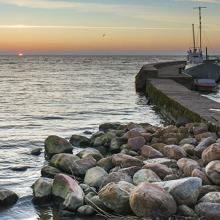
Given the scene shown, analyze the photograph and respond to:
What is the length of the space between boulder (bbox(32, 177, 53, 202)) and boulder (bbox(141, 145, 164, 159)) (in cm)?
199

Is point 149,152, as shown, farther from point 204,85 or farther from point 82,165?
point 204,85

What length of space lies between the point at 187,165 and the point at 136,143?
2.39 meters

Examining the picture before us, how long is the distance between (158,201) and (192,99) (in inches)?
420

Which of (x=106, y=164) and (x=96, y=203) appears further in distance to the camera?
(x=106, y=164)

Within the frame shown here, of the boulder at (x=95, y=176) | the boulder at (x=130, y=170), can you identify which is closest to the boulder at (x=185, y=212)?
the boulder at (x=130, y=170)

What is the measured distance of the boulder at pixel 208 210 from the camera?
6.06 metres

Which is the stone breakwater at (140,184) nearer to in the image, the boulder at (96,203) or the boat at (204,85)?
the boulder at (96,203)

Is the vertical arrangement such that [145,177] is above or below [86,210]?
above

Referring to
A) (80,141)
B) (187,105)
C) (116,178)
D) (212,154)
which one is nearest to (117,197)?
(116,178)

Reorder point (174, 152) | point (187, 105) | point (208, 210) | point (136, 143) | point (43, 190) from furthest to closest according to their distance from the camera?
1. point (187, 105)
2. point (136, 143)
3. point (174, 152)
4. point (43, 190)
5. point (208, 210)

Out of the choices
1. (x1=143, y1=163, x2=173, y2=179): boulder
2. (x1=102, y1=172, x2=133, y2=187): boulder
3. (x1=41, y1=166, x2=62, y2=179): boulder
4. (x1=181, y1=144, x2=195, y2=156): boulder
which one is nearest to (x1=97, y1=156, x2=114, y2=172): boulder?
(x1=41, y1=166, x2=62, y2=179): boulder

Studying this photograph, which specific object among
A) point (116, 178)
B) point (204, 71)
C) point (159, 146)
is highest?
point (116, 178)

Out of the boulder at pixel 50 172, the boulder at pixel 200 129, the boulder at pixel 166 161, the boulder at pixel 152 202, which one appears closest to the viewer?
the boulder at pixel 152 202

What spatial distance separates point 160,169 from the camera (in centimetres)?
743
